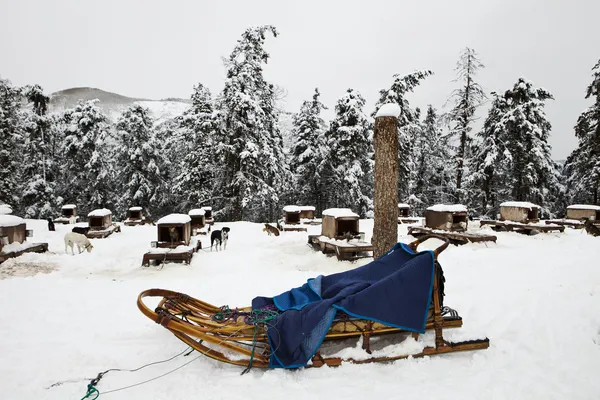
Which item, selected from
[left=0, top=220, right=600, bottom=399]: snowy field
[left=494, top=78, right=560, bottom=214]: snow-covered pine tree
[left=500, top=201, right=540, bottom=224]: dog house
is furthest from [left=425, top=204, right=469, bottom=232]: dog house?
[left=494, top=78, right=560, bottom=214]: snow-covered pine tree

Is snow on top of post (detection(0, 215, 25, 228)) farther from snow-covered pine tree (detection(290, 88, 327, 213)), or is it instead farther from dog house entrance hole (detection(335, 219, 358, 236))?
snow-covered pine tree (detection(290, 88, 327, 213))

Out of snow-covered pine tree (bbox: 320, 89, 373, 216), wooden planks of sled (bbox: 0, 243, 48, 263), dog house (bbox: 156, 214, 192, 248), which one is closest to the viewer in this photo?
wooden planks of sled (bbox: 0, 243, 48, 263)

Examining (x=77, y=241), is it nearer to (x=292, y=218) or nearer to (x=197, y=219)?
(x=197, y=219)

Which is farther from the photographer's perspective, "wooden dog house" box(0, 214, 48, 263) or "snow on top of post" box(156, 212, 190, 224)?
"snow on top of post" box(156, 212, 190, 224)

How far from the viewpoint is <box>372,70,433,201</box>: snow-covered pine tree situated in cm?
2400

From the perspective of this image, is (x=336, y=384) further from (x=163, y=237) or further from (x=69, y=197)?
(x=69, y=197)

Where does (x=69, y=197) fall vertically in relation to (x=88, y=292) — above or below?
above

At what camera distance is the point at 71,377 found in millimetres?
3186

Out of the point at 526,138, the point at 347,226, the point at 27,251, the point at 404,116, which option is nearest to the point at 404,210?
the point at 404,116

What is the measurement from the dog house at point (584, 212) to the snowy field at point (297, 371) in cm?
1166

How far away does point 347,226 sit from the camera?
11562mm

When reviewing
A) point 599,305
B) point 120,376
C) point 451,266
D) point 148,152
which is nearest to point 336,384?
point 120,376

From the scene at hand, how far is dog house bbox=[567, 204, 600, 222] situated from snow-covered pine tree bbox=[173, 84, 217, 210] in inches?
961

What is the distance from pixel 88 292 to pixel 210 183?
22325mm
